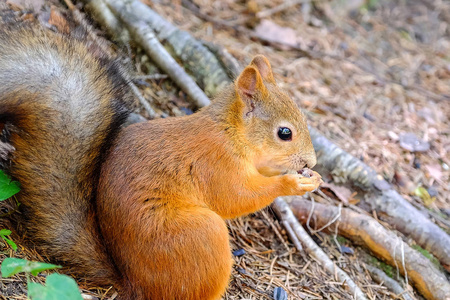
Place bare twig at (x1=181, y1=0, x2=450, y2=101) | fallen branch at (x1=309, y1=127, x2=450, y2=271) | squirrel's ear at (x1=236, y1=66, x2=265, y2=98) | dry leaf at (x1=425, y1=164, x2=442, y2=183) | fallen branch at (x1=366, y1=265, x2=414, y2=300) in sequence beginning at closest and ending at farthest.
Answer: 1. squirrel's ear at (x1=236, y1=66, x2=265, y2=98)
2. fallen branch at (x1=366, y1=265, x2=414, y2=300)
3. fallen branch at (x1=309, y1=127, x2=450, y2=271)
4. dry leaf at (x1=425, y1=164, x2=442, y2=183)
5. bare twig at (x1=181, y1=0, x2=450, y2=101)

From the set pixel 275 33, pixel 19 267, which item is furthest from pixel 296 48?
pixel 19 267

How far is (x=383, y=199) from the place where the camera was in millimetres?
2945

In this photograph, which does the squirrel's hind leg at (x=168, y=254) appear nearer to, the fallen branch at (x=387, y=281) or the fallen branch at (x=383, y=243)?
the fallen branch at (x=383, y=243)

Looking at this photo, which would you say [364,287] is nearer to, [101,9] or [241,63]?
[241,63]

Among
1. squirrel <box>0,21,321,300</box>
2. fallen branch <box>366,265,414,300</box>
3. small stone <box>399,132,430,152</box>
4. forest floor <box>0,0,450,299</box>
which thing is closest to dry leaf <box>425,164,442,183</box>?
forest floor <box>0,0,450,299</box>

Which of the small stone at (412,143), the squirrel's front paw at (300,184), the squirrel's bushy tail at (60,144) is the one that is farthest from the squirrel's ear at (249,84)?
the small stone at (412,143)

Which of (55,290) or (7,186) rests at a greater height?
(7,186)

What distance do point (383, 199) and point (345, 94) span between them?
1.37m

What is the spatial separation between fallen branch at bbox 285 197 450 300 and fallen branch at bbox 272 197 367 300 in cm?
17

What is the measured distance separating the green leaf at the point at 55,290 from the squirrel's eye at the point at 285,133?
1.26 m

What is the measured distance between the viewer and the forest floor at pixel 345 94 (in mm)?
2518

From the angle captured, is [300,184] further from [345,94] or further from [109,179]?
[345,94]

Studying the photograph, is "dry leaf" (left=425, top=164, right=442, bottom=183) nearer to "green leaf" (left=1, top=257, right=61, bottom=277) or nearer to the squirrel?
the squirrel

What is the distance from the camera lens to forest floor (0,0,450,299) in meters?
2.52
